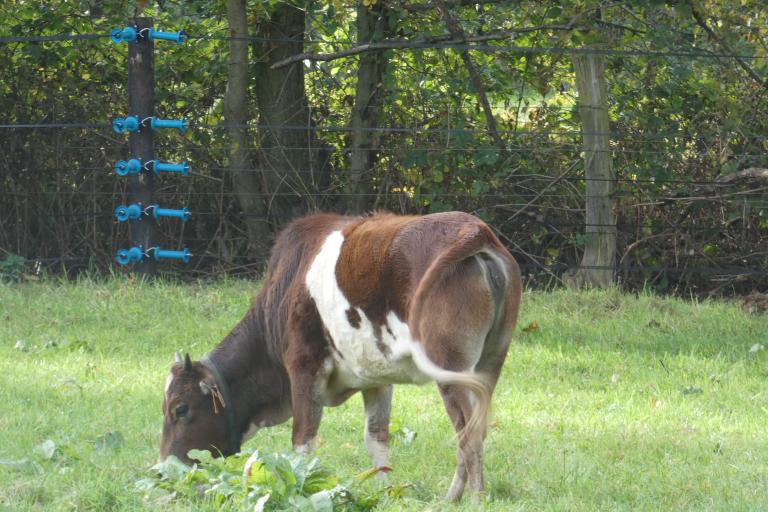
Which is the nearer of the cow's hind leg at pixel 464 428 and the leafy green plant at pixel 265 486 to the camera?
the leafy green plant at pixel 265 486

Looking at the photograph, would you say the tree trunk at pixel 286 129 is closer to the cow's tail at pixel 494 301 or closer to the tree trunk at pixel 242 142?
the tree trunk at pixel 242 142

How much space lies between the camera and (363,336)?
578 centimetres

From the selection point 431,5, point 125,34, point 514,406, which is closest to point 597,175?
point 431,5

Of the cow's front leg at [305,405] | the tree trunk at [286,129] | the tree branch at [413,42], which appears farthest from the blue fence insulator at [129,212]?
the cow's front leg at [305,405]

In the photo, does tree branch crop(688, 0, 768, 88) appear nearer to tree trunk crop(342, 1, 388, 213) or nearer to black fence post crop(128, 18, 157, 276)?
tree trunk crop(342, 1, 388, 213)

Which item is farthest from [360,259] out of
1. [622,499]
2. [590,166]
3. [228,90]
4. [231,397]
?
[228,90]

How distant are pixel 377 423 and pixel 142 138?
5.93 m

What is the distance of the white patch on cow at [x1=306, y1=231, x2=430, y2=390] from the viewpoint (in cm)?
568

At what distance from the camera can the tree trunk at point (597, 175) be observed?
1171 cm

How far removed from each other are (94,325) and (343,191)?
4.11 m

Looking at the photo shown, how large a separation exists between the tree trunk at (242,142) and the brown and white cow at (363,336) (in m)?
6.18

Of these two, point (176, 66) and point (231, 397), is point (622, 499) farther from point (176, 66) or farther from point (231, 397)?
point (176, 66)

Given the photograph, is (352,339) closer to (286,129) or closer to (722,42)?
(722,42)

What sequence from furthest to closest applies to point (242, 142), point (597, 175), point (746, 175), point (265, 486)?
point (242, 142) → point (746, 175) → point (597, 175) → point (265, 486)
